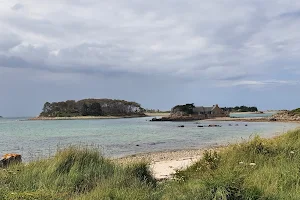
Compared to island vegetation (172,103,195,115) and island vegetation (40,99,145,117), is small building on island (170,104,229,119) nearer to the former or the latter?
island vegetation (172,103,195,115)

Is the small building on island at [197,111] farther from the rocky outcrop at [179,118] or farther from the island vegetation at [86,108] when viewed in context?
the island vegetation at [86,108]

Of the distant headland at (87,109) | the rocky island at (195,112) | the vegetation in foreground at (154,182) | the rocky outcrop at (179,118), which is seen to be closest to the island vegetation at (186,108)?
the rocky island at (195,112)

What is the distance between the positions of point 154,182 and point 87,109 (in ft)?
435

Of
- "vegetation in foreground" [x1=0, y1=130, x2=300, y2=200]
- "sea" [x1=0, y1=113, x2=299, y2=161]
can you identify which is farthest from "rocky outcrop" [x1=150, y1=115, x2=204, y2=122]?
"vegetation in foreground" [x1=0, y1=130, x2=300, y2=200]

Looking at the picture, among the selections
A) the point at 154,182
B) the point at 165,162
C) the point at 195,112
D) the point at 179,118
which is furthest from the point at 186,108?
the point at 154,182

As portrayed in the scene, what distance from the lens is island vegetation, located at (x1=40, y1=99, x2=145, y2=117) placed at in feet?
452

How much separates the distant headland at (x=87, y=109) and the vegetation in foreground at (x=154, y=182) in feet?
412

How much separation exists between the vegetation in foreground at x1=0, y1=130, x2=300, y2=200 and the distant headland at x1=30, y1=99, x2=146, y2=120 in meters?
125

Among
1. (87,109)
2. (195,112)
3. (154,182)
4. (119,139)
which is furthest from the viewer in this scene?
(87,109)

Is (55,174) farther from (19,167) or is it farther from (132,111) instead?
(132,111)

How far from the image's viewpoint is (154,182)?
291 inches

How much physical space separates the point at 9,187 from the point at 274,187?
15.0ft

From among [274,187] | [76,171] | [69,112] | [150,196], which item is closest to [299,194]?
[274,187]

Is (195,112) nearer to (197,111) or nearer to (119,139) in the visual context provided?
(197,111)
